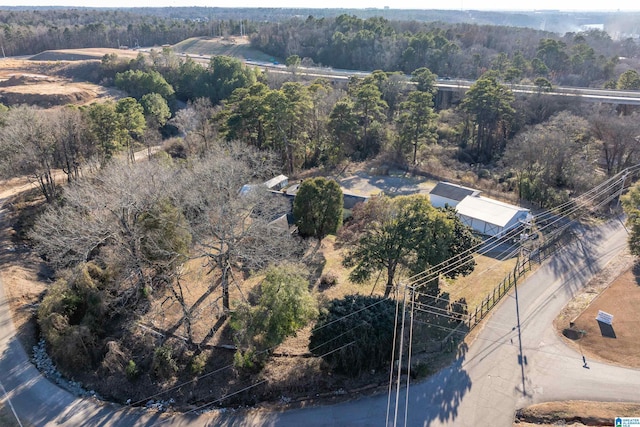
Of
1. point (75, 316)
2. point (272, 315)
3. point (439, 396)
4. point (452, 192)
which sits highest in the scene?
point (272, 315)

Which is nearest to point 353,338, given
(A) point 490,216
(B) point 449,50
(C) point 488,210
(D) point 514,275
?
(D) point 514,275

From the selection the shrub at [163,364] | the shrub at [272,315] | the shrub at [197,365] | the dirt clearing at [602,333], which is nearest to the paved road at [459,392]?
the dirt clearing at [602,333]

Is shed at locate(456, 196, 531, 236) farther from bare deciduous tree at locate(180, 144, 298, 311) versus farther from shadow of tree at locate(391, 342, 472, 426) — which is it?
bare deciduous tree at locate(180, 144, 298, 311)

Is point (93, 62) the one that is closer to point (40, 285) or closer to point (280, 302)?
point (40, 285)

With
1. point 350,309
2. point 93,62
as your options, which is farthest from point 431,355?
point 93,62

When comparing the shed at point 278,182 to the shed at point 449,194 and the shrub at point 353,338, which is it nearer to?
the shed at point 449,194

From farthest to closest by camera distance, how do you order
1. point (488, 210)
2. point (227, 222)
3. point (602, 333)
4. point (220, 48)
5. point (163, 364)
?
1. point (220, 48)
2. point (488, 210)
3. point (602, 333)
4. point (227, 222)
5. point (163, 364)

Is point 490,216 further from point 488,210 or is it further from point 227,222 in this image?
point 227,222
